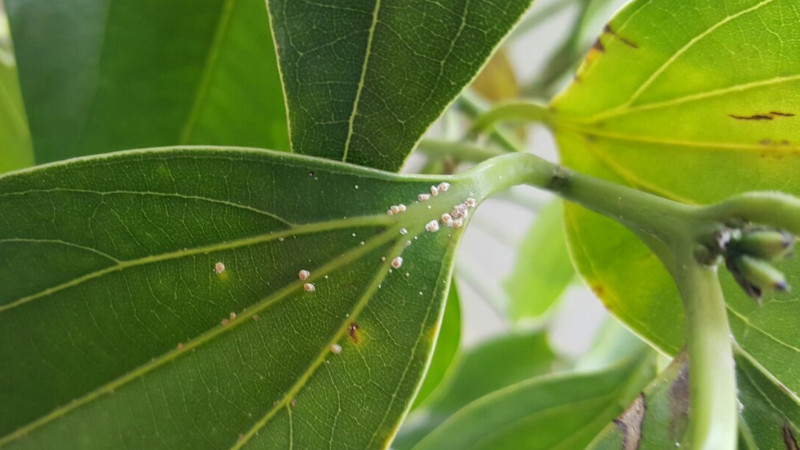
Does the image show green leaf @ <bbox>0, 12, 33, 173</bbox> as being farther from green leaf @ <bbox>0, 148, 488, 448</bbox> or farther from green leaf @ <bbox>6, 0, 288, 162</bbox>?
green leaf @ <bbox>0, 148, 488, 448</bbox>

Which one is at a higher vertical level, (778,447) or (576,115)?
(576,115)

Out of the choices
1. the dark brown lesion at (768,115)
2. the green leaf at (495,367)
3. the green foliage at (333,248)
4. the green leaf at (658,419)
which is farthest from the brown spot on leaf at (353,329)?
the green leaf at (495,367)

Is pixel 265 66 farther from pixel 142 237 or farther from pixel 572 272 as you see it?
pixel 572 272

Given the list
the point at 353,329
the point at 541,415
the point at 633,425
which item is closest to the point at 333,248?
the point at 353,329

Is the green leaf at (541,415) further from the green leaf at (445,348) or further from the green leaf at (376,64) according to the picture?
the green leaf at (376,64)

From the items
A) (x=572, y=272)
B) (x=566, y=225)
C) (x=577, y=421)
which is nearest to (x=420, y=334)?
(x=566, y=225)

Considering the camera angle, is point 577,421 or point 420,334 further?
point 577,421

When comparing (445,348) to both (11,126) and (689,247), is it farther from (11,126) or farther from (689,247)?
(11,126)

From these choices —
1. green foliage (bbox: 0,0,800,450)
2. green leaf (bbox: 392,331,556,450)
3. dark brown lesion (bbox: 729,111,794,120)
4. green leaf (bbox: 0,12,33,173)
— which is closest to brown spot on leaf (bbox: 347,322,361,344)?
green foliage (bbox: 0,0,800,450)
